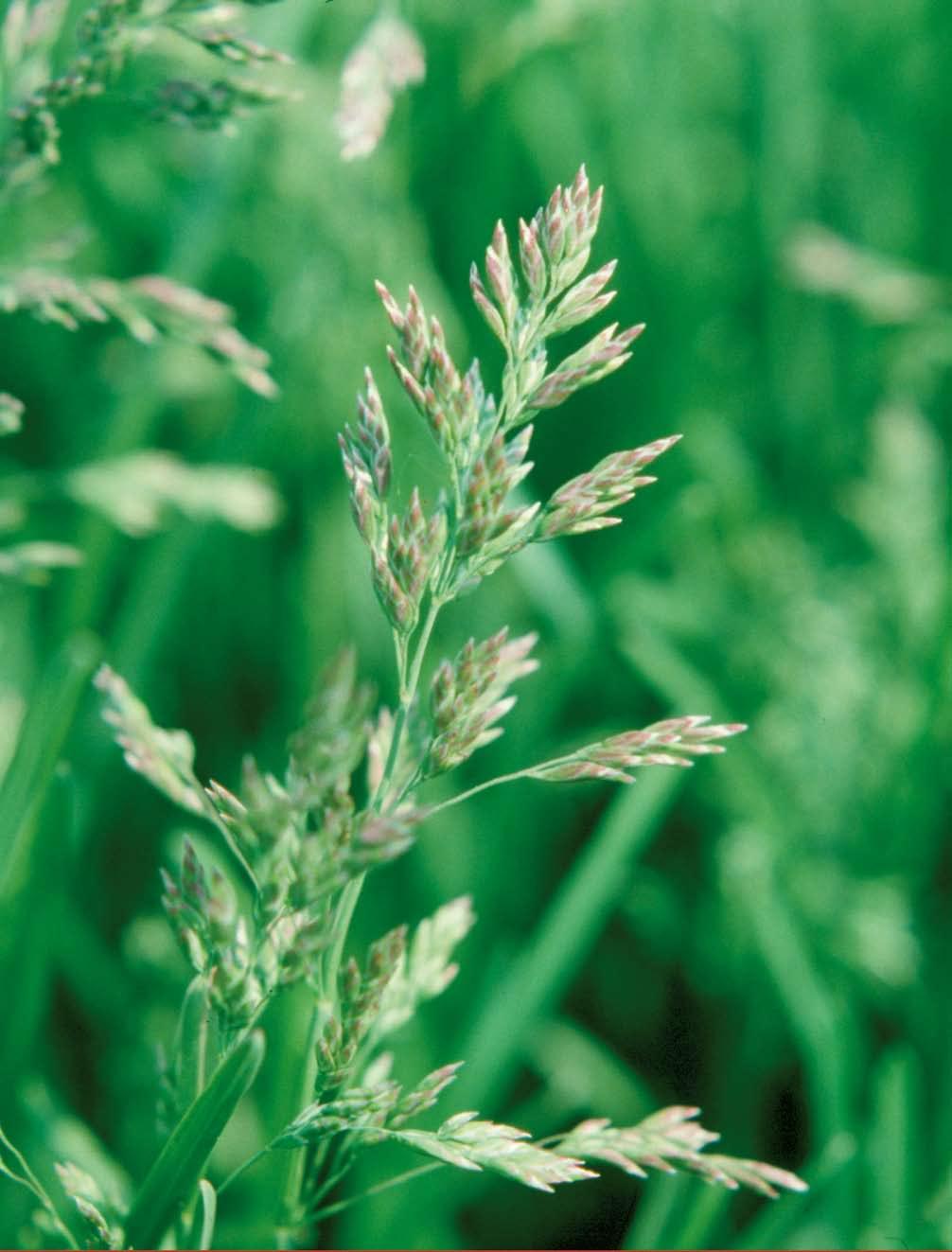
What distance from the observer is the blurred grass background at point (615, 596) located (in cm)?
121

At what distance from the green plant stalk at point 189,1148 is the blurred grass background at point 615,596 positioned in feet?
0.85

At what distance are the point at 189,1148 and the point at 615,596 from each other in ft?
3.28

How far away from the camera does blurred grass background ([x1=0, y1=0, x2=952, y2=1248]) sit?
3.95ft

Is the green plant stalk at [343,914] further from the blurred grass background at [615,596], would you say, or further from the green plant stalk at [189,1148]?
the blurred grass background at [615,596]

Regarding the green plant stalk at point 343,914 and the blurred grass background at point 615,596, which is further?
the blurred grass background at point 615,596

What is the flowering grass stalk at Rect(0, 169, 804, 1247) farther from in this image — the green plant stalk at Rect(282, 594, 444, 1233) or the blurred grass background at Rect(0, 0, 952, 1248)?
the blurred grass background at Rect(0, 0, 952, 1248)

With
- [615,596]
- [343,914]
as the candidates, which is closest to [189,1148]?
[343,914]

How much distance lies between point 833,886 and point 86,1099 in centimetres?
81

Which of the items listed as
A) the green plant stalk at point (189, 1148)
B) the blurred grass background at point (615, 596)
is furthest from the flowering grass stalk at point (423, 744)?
the blurred grass background at point (615, 596)

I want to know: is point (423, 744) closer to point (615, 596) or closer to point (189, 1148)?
point (189, 1148)

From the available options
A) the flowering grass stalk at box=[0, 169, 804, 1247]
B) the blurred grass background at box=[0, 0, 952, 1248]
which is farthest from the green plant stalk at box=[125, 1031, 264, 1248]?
the blurred grass background at box=[0, 0, 952, 1248]

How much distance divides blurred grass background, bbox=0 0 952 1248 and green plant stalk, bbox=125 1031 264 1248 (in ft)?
0.85

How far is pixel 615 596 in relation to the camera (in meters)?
1.52

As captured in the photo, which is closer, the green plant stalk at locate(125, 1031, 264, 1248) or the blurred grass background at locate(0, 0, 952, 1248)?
the green plant stalk at locate(125, 1031, 264, 1248)
